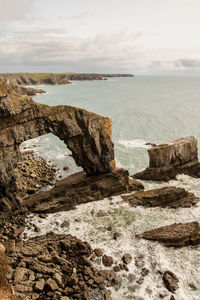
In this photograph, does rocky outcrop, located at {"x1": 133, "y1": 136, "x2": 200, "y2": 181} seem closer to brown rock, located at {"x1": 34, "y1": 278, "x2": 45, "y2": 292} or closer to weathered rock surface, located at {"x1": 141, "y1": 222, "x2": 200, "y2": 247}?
weathered rock surface, located at {"x1": 141, "y1": 222, "x2": 200, "y2": 247}

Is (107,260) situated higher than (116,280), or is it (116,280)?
(107,260)

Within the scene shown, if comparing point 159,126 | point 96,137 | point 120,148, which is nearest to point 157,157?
point 96,137

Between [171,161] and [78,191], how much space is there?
54.1 feet

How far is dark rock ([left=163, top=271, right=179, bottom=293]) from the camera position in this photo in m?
16.8

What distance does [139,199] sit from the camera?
27812 mm

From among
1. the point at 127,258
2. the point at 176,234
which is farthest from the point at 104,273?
the point at 176,234

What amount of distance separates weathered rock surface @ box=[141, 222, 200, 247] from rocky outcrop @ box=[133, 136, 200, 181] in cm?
1225

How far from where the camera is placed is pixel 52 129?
2458 centimetres

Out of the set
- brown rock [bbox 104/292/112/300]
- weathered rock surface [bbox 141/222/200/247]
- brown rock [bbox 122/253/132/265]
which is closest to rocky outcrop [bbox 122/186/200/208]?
weathered rock surface [bbox 141/222/200/247]

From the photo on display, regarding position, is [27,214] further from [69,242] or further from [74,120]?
[74,120]

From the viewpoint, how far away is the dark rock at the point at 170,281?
1677cm

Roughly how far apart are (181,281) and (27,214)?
56.7 ft

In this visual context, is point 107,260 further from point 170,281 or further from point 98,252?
point 170,281

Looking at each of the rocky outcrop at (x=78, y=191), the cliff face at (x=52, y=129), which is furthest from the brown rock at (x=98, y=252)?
the cliff face at (x=52, y=129)
